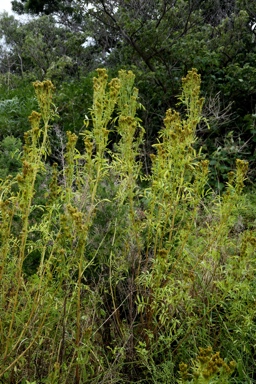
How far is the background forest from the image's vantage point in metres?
1.93

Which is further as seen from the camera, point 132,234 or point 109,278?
point 132,234

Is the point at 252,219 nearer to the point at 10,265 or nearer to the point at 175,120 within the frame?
the point at 175,120

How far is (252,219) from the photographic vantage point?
4.36m

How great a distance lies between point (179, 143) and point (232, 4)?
Result: 7978 mm

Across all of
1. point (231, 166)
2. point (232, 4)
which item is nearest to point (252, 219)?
point (231, 166)

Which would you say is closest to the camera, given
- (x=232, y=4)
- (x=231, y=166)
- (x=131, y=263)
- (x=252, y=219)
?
(x=131, y=263)

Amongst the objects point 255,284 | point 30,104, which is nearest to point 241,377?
point 255,284

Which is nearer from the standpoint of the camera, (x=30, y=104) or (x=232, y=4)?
(x=30, y=104)

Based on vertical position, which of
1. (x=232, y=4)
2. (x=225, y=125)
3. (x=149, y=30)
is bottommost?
(x=225, y=125)

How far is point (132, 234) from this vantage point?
2453mm

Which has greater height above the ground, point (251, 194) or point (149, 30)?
point (149, 30)

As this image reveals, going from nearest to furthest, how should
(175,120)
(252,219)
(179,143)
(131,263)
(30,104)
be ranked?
1. (179,143)
2. (175,120)
3. (131,263)
4. (252,219)
5. (30,104)

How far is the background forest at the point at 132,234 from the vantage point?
6.32 ft

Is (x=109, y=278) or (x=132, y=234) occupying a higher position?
(x=132, y=234)
